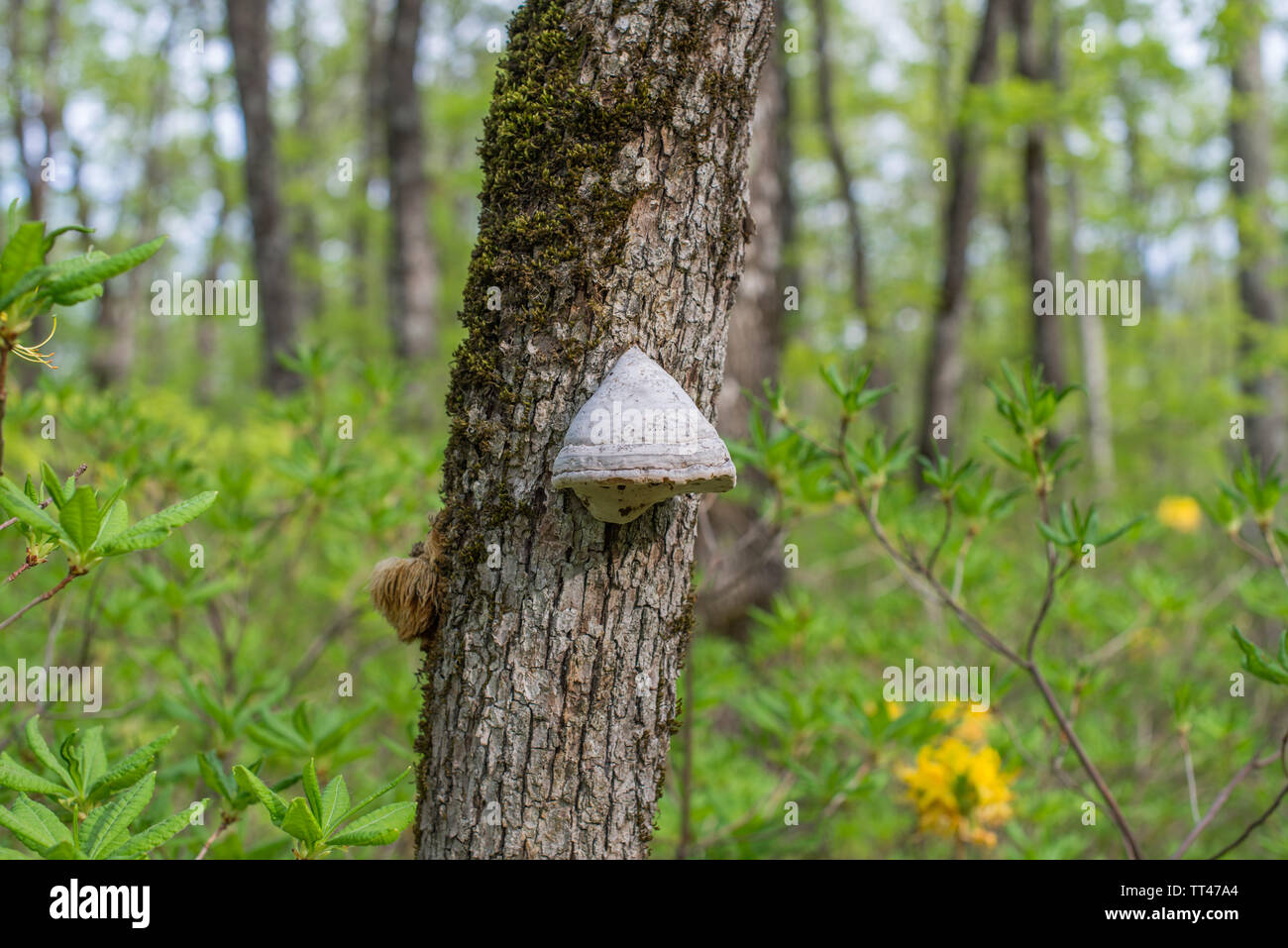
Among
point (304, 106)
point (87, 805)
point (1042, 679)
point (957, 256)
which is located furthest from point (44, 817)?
point (304, 106)

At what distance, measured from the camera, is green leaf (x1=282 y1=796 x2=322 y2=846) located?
4.17 ft

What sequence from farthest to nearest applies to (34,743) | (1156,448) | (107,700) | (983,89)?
(1156,448), (983,89), (107,700), (34,743)

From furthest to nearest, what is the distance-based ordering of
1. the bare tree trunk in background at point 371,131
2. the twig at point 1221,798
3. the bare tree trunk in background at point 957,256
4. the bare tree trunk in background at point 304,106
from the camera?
the bare tree trunk in background at point 304,106, the bare tree trunk in background at point 371,131, the bare tree trunk in background at point 957,256, the twig at point 1221,798

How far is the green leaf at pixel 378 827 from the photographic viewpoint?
131 centimetres

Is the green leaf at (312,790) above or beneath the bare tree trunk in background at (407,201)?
beneath

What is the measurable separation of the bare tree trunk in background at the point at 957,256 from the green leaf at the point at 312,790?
26.2ft

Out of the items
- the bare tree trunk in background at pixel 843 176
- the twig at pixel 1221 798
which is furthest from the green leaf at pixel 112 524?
the bare tree trunk in background at pixel 843 176

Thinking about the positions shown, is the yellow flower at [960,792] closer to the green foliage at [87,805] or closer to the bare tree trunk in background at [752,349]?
the bare tree trunk in background at [752,349]

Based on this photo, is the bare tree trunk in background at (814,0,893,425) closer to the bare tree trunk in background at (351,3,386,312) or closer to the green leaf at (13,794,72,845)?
the bare tree trunk in background at (351,3,386,312)

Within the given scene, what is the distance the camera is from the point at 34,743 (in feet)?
4.58

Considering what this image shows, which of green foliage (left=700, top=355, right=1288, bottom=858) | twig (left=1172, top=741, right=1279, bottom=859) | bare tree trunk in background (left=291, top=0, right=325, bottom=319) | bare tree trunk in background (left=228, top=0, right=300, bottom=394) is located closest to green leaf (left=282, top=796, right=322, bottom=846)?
green foliage (left=700, top=355, right=1288, bottom=858)
